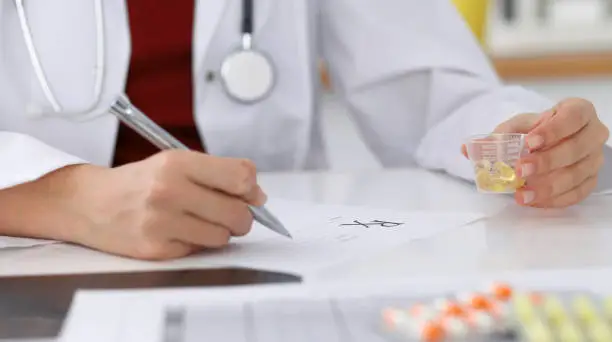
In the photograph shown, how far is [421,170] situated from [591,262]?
0.57 meters

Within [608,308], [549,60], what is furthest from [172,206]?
[549,60]

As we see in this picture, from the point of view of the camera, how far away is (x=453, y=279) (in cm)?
68

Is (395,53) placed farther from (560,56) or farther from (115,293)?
(560,56)

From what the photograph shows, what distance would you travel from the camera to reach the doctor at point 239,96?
2.91 feet

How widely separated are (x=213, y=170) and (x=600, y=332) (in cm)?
36

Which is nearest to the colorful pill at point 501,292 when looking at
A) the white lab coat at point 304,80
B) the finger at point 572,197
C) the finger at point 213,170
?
the finger at point 213,170

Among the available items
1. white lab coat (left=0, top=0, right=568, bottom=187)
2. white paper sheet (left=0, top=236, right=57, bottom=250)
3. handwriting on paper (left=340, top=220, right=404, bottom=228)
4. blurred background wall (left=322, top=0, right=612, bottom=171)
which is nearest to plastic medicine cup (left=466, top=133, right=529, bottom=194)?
handwriting on paper (left=340, top=220, right=404, bottom=228)

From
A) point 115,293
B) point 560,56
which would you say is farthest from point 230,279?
point 560,56

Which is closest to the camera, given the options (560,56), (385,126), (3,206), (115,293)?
(115,293)

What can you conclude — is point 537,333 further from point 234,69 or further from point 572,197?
point 234,69

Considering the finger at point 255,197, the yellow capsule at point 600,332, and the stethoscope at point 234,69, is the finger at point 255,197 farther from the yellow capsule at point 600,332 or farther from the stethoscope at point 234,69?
the stethoscope at point 234,69

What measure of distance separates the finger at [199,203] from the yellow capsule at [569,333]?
33cm

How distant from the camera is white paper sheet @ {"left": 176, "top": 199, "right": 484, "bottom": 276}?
782mm

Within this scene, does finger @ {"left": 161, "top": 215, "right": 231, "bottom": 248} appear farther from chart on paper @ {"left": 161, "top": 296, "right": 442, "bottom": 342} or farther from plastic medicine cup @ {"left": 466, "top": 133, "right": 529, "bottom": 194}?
plastic medicine cup @ {"left": 466, "top": 133, "right": 529, "bottom": 194}
